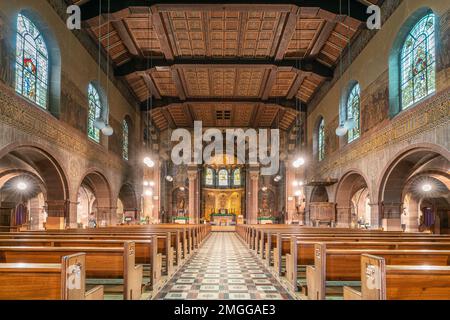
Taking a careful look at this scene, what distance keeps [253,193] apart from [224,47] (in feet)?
59.0

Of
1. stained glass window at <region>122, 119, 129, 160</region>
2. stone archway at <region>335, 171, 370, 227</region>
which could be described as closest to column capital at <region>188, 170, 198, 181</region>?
stained glass window at <region>122, 119, 129, 160</region>

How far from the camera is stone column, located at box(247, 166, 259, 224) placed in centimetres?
3350

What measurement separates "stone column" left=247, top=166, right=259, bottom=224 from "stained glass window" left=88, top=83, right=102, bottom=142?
17.7m

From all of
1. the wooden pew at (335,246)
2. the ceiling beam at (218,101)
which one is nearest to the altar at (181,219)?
the ceiling beam at (218,101)

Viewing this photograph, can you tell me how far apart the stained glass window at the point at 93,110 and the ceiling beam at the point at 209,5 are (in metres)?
3.93

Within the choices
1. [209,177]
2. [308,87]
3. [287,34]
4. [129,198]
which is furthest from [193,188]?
[287,34]

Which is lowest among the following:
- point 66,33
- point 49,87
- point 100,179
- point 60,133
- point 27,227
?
point 27,227

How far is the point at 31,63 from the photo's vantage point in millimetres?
12430

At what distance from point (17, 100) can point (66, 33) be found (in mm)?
4211

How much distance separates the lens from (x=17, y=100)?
429 inches

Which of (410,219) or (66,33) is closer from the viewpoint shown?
(66,33)

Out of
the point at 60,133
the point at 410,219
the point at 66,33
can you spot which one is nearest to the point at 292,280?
the point at 60,133

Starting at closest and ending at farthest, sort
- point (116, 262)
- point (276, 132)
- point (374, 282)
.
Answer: point (374, 282) → point (116, 262) → point (276, 132)

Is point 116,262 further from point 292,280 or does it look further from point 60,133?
point 60,133
